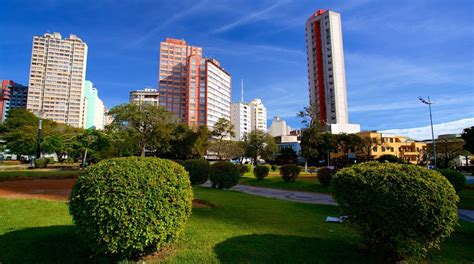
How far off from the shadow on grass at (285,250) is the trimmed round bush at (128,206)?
995 millimetres

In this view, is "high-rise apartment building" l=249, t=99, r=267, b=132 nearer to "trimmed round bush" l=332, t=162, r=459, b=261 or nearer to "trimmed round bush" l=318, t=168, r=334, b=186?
"trimmed round bush" l=318, t=168, r=334, b=186

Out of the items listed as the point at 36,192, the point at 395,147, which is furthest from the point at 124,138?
the point at 395,147

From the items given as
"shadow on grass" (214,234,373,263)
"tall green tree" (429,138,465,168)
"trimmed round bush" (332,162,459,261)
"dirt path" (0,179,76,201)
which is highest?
"tall green tree" (429,138,465,168)

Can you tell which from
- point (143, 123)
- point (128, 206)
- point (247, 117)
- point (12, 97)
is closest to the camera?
point (128, 206)

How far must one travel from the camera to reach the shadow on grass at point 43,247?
13.0 feet

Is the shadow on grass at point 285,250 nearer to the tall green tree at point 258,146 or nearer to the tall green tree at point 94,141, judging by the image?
the tall green tree at point 94,141

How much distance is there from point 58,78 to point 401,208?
5029 inches

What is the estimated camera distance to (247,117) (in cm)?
13600

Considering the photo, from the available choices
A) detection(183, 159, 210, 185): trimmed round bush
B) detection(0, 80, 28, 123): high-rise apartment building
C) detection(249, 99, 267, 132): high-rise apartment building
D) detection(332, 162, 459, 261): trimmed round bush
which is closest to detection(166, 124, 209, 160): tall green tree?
detection(183, 159, 210, 185): trimmed round bush

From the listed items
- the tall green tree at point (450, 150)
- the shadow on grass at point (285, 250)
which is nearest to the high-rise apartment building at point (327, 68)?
the tall green tree at point (450, 150)

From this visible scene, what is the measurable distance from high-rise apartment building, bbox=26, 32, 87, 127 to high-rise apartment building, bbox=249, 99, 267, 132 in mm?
84903

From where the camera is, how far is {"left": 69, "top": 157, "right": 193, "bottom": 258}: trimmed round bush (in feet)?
11.3

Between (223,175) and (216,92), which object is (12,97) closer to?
(216,92)

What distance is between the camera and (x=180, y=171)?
13.4 feet
